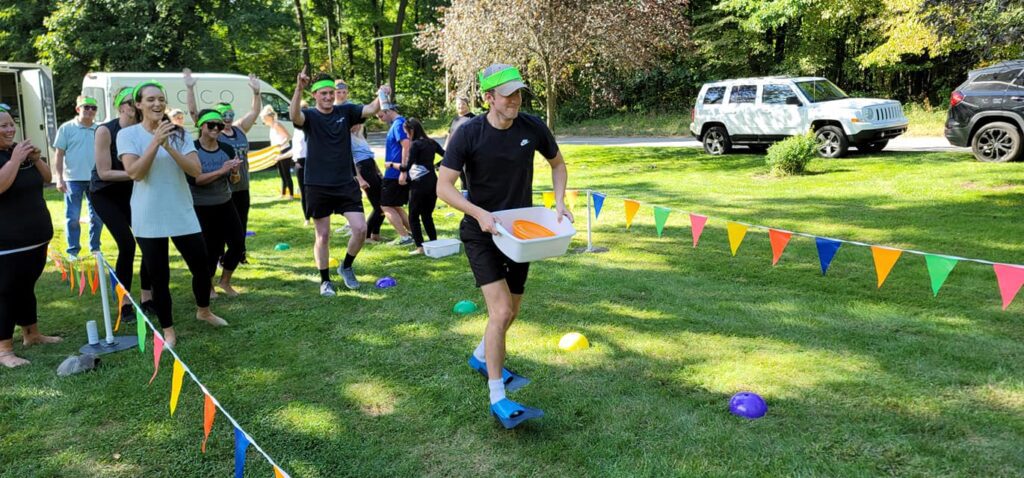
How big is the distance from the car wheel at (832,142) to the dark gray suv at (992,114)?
199 centimetres

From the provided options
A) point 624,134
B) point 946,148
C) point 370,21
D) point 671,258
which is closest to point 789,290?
point 671,258

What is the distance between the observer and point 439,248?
303 inches

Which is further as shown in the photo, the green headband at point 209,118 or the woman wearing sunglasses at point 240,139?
the woman wearing sunglasses at point 240,139

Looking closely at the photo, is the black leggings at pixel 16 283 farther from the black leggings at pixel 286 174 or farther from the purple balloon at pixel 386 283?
the black leggings at pixel 286 174

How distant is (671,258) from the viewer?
23.7 ft

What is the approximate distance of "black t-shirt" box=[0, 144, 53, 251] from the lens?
15.1 feet

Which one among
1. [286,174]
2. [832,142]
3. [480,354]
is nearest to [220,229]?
[480,354]

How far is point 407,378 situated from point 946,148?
1487cm

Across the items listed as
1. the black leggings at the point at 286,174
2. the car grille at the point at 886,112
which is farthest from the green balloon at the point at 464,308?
the car grille at the point at 886,112

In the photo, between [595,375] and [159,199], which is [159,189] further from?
[595,375]

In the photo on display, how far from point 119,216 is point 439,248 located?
10.4 feet

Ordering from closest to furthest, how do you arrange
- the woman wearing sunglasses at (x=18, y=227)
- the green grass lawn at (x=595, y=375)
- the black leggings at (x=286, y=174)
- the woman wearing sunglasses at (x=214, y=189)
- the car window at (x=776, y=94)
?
the green grass lawn at (x=595, y=375), the woman wearing sunglasses at (x=18, y=227), the woman wearing sunglasses at (x=214, y=189), the black leggings at (x=286, y=174), the car window at (x=776, y=94)

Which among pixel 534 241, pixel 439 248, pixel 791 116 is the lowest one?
pixel 439 248

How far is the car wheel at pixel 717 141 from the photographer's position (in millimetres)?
16609
